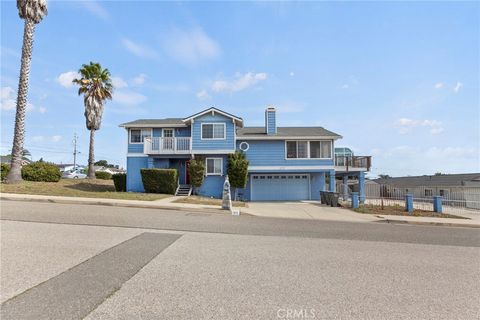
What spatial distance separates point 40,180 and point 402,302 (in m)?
25.4

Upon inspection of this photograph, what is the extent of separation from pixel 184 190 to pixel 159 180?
2165 millimetres

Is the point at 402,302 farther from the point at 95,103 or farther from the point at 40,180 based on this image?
the point at 95,103

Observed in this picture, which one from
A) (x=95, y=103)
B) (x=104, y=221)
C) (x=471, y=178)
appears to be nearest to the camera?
(x=104, y=221)

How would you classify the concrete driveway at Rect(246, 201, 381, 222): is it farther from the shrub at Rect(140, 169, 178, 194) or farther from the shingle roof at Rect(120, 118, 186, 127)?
the shingle roof at Rect(120, 118, 186, 127)

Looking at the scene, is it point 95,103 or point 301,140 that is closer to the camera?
point 301,140

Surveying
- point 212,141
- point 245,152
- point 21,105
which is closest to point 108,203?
point 212,141

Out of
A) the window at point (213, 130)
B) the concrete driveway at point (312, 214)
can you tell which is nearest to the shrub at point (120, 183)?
the window at point (213, 130)

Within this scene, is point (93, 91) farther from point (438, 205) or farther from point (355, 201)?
point (438, 205)

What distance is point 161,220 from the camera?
1026 cm

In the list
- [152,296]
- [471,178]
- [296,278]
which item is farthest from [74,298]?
[471,178]

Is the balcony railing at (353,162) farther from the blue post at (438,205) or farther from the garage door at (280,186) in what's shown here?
the blue post at (438,205)

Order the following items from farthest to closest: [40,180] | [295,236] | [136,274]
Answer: [40,180] < [295,236] < [136,274]

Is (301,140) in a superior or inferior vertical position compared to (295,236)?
superior

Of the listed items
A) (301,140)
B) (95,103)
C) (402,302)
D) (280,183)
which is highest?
(95,103)
